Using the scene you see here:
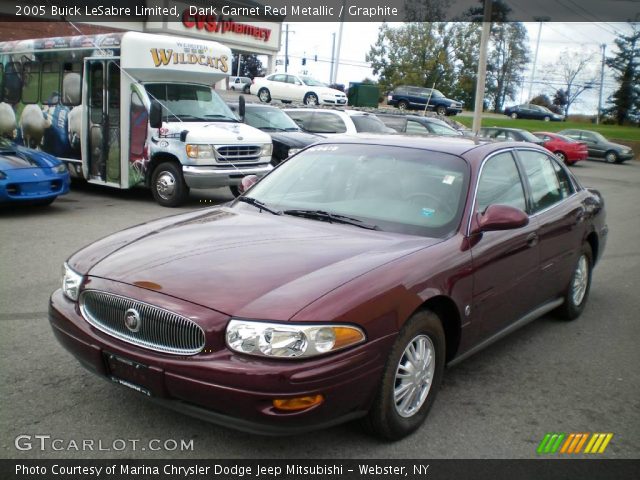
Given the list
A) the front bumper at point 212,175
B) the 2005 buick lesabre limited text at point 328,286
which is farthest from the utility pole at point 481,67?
the 2005 buick lesabre limited text at point 328,286

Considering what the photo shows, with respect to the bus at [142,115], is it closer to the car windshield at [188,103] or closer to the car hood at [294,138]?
the car windshield at [188,103]

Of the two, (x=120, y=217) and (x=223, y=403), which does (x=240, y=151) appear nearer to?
(x=120, y=217)

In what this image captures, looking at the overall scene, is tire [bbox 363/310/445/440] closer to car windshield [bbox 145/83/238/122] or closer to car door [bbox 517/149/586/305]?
car door [bbox 517/149/586/305]

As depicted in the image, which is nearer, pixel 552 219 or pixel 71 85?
pixel 552 219

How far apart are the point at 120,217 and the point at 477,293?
7.35m

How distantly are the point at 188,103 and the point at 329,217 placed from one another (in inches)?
320

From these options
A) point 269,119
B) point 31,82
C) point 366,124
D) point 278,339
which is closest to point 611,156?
point 366,124

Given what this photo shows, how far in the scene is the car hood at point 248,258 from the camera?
2.96m

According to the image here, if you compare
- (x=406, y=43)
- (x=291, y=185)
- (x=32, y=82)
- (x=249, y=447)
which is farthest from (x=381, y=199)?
A: (x=406, y=43)

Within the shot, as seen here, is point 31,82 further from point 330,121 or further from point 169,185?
point 330,121

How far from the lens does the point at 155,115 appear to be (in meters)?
10.7

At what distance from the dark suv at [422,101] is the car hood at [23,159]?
33.0 metres

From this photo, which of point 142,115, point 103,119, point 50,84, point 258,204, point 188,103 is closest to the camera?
point 258,204

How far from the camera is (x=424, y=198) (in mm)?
4090
